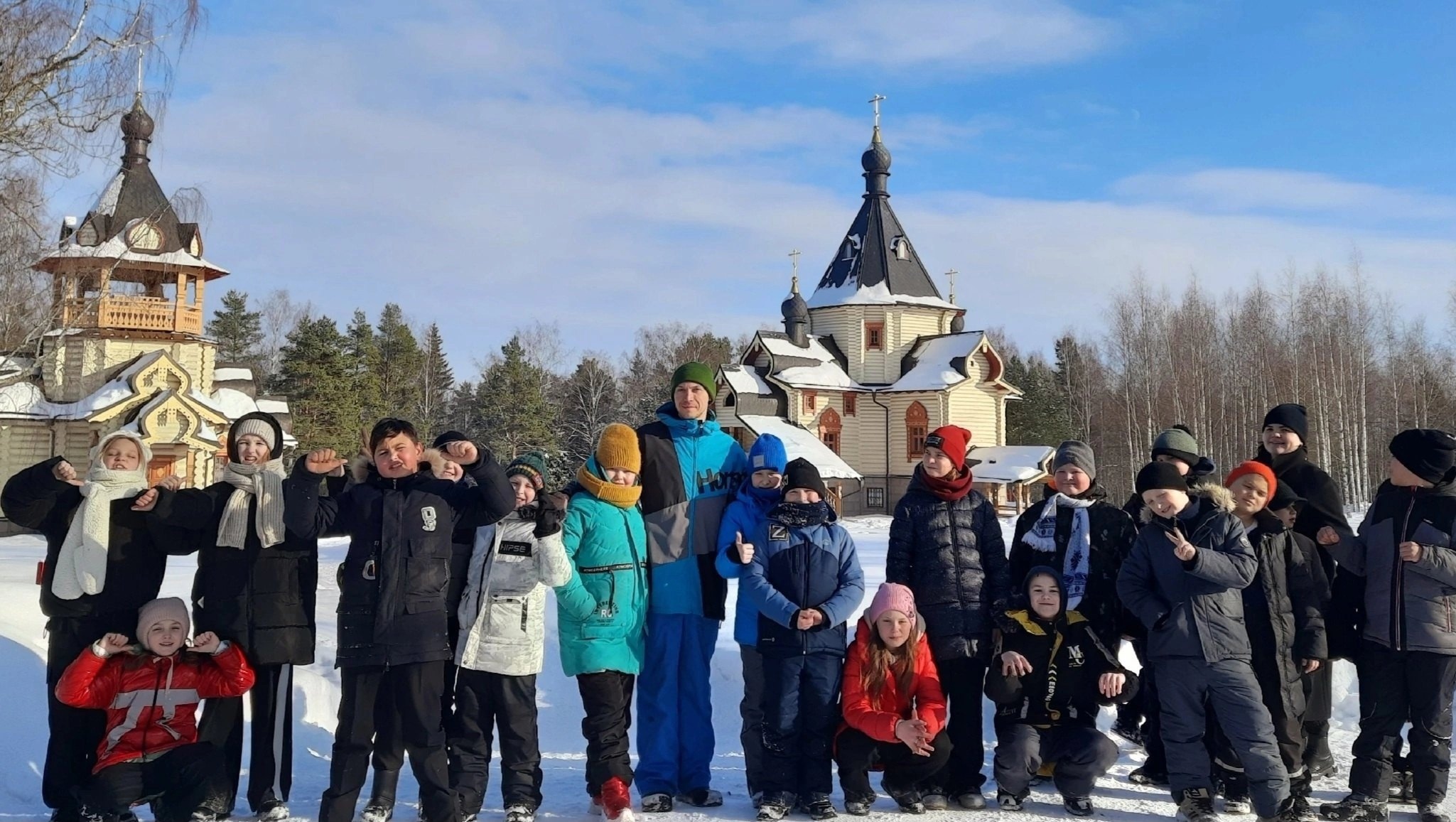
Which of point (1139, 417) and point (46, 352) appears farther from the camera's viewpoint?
point (1139, 417)

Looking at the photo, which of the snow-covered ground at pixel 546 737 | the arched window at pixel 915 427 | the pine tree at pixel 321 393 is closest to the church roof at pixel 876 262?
the arched window at pixel 915 427

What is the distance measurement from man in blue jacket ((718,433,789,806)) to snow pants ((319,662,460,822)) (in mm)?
1471

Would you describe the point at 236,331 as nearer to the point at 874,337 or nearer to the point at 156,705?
the point at 874,337

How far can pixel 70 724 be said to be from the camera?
4.75 meters

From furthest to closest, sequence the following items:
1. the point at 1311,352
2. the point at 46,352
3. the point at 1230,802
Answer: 1. the point at 1311,352
2. the point at 46,352
3. the point at 1230,802

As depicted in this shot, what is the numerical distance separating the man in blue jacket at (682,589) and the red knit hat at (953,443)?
105cm

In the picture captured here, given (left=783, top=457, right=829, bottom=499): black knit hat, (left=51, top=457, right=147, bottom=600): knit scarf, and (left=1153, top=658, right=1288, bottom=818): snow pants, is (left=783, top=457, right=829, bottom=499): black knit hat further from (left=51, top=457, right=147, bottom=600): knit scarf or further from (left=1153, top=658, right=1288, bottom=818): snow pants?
(left=51, top=457, right=147, bottom=600): knit scarf

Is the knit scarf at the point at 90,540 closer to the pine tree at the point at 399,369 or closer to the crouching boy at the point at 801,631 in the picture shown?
the crouching boy at the point at 801,631

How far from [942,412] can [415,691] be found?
33627 mm

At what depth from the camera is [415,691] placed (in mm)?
4707

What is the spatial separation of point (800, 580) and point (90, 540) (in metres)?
3.44

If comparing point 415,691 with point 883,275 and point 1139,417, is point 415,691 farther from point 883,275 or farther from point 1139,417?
point 1139,417

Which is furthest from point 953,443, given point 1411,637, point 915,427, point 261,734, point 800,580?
point 915,427

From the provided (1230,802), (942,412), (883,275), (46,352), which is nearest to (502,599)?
(1230,802)
